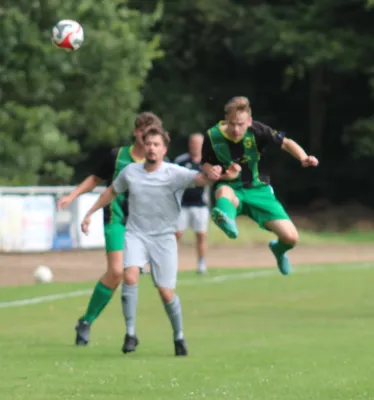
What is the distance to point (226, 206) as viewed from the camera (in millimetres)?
12641

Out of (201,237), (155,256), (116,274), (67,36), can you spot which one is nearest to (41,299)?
(67,36)

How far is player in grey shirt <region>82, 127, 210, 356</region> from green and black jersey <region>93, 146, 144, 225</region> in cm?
87

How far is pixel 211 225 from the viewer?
34.1 metres

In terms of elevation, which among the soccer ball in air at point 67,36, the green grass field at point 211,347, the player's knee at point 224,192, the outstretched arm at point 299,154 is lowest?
the green grass field at point 211,347

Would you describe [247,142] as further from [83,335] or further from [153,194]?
[83,335]

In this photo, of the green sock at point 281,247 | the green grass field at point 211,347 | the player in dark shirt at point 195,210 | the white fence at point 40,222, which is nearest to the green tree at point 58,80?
the white fence at point 40,222

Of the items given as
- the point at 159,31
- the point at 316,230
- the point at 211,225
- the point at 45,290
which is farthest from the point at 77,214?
the point at 159,31

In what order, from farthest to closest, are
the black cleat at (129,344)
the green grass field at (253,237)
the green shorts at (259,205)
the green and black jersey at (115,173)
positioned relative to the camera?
the green grass field at (253,237), the green shorts at (259,205), the green and black jersey at (115,173), the black cleat at (129,344)

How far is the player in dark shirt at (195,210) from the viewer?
22469mm

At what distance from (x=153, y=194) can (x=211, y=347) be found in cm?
183

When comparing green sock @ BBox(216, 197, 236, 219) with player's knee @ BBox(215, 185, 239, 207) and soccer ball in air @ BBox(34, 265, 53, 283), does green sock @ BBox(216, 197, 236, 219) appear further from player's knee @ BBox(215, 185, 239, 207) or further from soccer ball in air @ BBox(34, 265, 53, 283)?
soccer ball in air @ BBox(34, 265, 53, 283)

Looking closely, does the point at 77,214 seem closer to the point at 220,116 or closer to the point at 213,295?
the point at 213,295

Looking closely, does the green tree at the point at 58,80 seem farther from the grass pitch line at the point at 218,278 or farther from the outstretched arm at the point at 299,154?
the outstretched arm at the point at 299,154

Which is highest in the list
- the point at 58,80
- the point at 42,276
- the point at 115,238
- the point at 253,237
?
the point at 115,238
